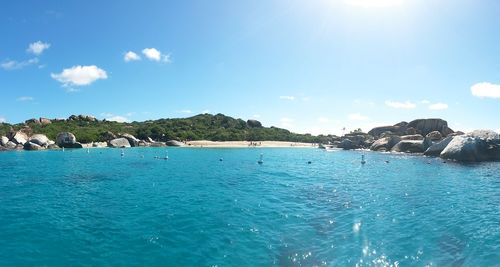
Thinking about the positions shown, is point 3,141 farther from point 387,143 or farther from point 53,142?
point 387,143

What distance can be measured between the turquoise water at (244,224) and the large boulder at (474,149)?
3759cm

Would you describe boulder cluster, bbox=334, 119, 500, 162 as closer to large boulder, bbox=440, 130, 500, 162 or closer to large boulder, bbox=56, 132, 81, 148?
large boulder, bbox=440, 130, 500, 162

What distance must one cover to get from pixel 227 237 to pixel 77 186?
21667 mm

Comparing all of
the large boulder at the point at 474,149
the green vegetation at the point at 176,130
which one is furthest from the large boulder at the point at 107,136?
the large boulder at the point at 474,149

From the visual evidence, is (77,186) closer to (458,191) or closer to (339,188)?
(339,188)

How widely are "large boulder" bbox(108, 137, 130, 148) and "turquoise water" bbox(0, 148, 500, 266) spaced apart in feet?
230

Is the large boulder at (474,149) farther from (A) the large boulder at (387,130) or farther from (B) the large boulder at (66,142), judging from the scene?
(B) the large boulder at (66,142)

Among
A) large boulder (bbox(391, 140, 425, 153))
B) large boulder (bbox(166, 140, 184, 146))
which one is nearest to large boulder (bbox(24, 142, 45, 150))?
large boulder (bbox(166, 140, 184, 146))

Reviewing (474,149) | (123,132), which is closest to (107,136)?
(123,132)

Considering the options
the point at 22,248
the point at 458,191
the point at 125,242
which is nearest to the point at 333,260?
the point at 125,242

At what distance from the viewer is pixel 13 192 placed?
29125 mm

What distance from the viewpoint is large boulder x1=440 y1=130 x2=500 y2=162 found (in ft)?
217

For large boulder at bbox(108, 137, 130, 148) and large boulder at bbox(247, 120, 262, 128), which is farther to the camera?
large boulder at bbox(247, 120, 262, 128)

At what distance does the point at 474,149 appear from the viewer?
66000 millimetres
